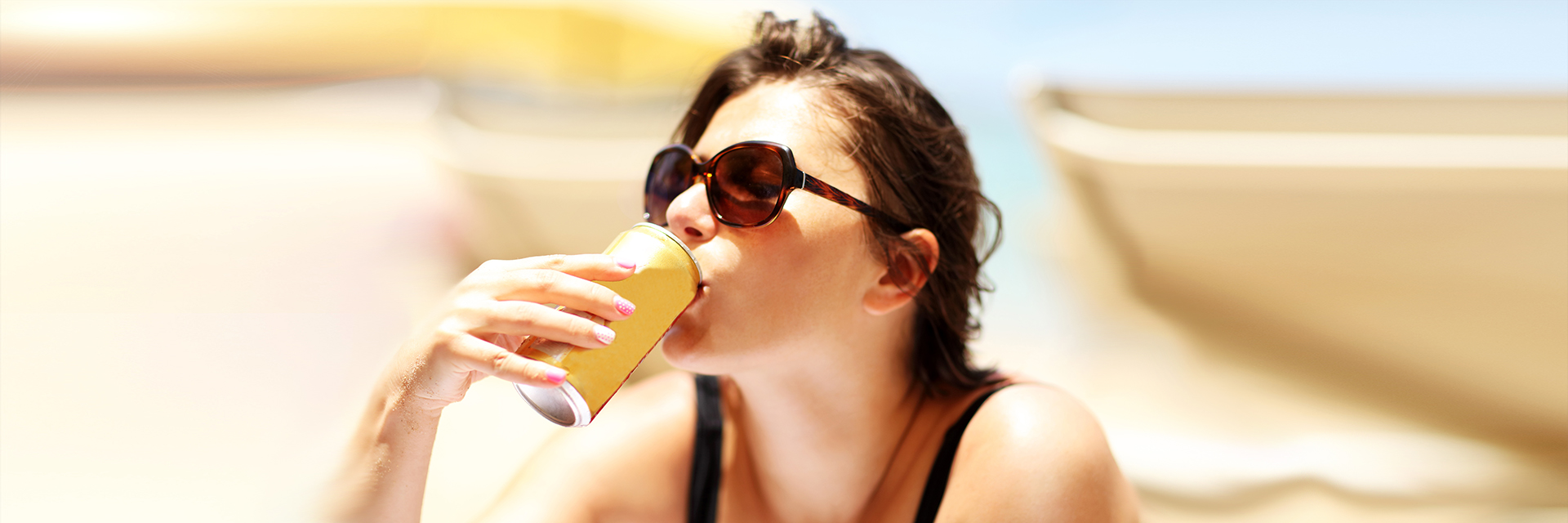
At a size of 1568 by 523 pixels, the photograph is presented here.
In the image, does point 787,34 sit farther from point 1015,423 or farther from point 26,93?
point 26,93

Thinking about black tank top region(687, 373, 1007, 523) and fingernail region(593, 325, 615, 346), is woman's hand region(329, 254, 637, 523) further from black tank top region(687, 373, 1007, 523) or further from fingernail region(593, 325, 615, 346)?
black tank top region(687, 373, 1007, 523)

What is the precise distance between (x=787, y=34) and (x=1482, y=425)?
2.45m

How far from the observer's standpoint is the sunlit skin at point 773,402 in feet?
3.61

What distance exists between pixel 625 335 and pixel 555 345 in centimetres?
9

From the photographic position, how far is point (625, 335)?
106 centimetres

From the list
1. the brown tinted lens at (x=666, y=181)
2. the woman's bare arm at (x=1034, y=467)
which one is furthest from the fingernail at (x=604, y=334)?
the woman's bare arm at (x=1034, y=467)

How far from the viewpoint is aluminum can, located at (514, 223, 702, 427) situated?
3.33ft

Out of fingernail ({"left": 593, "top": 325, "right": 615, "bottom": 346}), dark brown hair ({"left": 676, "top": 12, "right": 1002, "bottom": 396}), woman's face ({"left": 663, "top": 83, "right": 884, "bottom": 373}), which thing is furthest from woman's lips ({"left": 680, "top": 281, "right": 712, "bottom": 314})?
dark brown hair ({"left": 676, "top": 12, "right": 1002, "bottom": 396})

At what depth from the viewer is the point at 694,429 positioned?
179 cm

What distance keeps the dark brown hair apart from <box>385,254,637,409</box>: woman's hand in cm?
55

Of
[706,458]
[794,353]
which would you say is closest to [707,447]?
[706,458]

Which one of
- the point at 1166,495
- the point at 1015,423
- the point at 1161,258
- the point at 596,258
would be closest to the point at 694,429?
the point at 1015,423

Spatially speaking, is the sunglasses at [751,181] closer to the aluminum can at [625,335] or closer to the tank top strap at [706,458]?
the aluminum can at [625,335]

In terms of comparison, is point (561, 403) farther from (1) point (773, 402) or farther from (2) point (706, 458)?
(2) point (706, 458)
